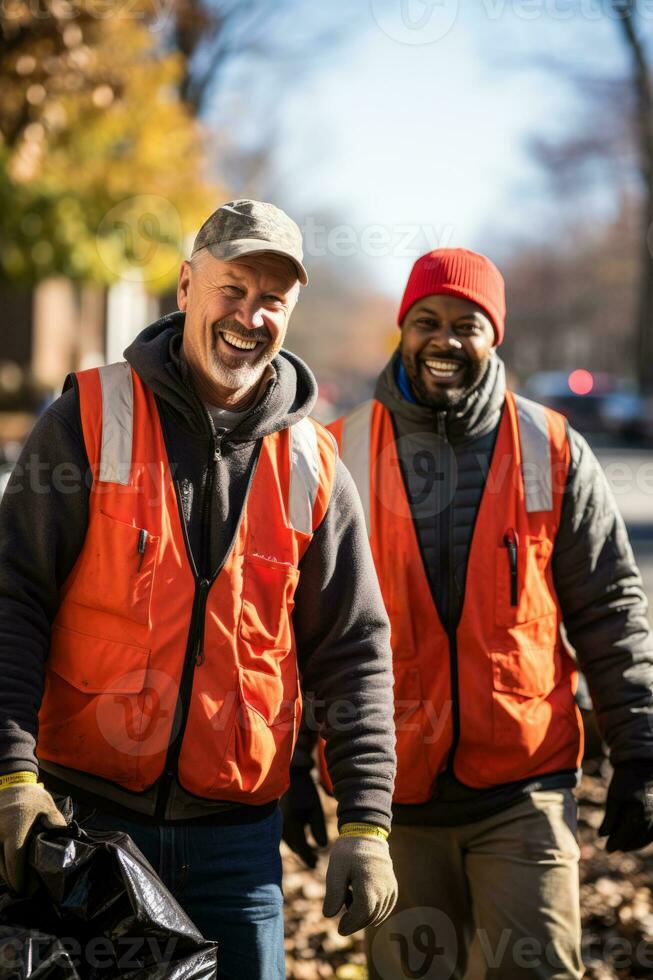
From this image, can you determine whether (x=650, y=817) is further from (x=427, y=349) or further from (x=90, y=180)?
(x=90, y=180)

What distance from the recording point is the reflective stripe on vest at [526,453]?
3566 millimetres

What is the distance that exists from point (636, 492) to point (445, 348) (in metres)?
15.8

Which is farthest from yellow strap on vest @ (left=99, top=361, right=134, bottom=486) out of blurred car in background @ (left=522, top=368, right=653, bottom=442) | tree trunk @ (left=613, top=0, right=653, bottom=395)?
blurred car in background @ (left=522, top=368, right=653, bottom=442)

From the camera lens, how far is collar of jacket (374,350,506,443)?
3.65 metres

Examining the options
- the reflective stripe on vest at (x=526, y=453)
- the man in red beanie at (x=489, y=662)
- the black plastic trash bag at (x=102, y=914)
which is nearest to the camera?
the black plastic trash bag at (x=102, y=914)

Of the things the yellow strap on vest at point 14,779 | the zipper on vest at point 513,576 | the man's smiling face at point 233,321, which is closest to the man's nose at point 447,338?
the zipper on vest at point 513,576

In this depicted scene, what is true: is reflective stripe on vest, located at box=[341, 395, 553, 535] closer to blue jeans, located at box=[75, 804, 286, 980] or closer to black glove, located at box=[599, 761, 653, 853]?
black glove, located at box=[599, 761, 653, 853]

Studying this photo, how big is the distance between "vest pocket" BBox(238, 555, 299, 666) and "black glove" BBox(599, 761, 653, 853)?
48.0 inches

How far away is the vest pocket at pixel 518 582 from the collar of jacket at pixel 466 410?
35cm

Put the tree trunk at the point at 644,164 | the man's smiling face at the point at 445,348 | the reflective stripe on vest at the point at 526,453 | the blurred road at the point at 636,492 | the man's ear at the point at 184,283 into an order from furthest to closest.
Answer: the tree trunk at the point at 644,164, the blurred road at the point at 636,492, the man's smiling face at the point at 445,348, the reflective stripe on vest at the point at 526,453, the man's ear at the point at 184,283

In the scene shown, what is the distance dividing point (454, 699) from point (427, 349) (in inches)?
40.8

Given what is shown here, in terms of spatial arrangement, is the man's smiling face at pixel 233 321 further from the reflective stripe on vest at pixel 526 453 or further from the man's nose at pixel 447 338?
the man's nose at pixel 447 338

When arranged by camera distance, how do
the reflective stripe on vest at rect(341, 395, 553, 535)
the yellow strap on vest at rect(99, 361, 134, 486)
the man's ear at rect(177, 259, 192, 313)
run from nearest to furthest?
the yellow strap on vest at rect(99, 361, 134, 486)
the man's ear at rect(177, 259, 192, 313)
the reflective stripe on vest at rect(341, 395, 553, 535)

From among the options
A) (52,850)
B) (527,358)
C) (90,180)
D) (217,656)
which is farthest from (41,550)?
(527,358)
